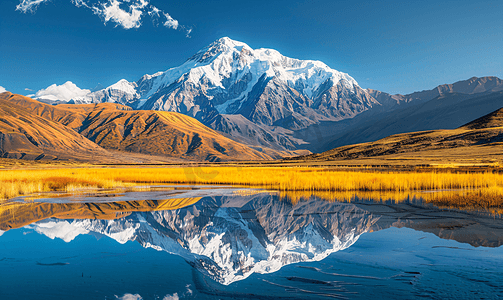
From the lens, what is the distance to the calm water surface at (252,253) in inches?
335

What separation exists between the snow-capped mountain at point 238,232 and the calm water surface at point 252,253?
0.16 feet

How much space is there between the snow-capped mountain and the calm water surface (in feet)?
0.16

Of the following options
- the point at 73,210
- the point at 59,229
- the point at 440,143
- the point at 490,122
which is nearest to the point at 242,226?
the point at 59,229

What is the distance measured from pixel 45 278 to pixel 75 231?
637cm

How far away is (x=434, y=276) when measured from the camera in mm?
9039

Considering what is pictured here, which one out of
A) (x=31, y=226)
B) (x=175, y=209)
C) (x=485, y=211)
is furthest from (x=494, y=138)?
(x=31, y=226)

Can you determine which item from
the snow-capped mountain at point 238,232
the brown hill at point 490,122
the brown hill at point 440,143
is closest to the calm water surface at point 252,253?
the snow-capped mountain at point 238,232

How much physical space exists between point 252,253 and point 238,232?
3.04 meters

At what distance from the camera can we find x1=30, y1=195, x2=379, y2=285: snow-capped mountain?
11219 millimetres

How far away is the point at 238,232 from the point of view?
15094 millimetres

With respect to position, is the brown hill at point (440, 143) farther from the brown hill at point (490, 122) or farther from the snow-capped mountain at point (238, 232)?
the snow-capped mountain at point (238, 232)

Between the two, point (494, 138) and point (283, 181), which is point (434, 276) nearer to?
point (283, 181)

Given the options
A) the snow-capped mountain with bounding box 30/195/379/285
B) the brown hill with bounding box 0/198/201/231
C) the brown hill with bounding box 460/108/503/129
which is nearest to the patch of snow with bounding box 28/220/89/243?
the snow-capped mountain with bounding box 30/195/379/285

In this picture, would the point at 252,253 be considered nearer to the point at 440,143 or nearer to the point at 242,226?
the point at 242,226
